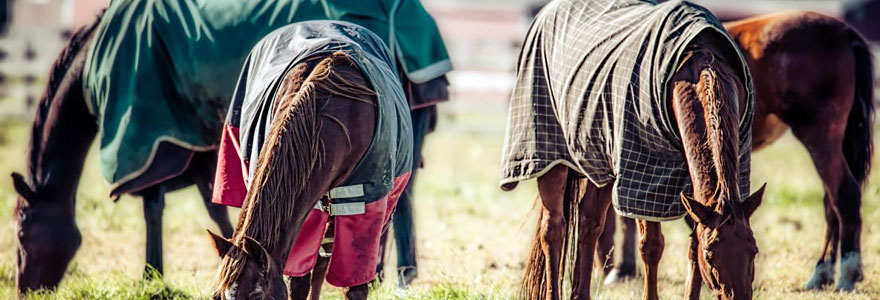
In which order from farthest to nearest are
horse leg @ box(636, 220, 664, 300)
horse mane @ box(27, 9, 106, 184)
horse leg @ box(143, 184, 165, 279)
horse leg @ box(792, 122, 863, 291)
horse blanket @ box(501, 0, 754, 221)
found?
horse leg @ box(792, 122, 863, 291) → horse leg @ box(143, 184, 165, 279) → horse mane @ box(27, 9, 106, 184) → horse leg @ box(636, 220, 664, 300) → horse blanket @ box(501, 0, 754, 221)

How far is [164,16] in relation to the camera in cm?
570

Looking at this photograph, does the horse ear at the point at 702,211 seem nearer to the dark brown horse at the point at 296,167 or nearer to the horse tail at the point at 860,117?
the dark brown horse at the point at 296,167

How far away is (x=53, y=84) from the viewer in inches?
225

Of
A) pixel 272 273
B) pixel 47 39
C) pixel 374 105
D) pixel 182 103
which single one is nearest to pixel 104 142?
pixel 182 103

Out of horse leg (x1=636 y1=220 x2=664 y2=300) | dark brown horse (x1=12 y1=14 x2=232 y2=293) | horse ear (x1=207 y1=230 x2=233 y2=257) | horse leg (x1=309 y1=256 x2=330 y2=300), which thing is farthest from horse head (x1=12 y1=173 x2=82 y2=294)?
horse leg (x1=636 y1=220 x2=664 y2=300)

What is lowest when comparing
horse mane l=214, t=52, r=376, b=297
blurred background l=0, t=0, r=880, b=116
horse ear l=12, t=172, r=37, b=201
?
blurred background l=0, t=0, r=880, b=116

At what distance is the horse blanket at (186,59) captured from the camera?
552 cm

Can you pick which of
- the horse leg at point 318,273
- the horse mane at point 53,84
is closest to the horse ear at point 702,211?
the horse leg at point 318,273

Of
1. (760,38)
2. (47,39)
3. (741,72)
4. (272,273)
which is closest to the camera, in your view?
(272,273)

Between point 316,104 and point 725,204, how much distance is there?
1.50 meters

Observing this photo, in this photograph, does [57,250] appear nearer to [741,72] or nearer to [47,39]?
[741,72]

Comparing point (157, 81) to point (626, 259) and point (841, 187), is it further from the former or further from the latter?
point (841, 187)

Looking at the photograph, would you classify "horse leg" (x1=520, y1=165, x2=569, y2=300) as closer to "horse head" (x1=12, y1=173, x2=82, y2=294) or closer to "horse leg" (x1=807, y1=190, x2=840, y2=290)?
"horse leg" (x1=807, y1=190, x2=840, y2=290)

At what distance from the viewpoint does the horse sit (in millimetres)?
5742
